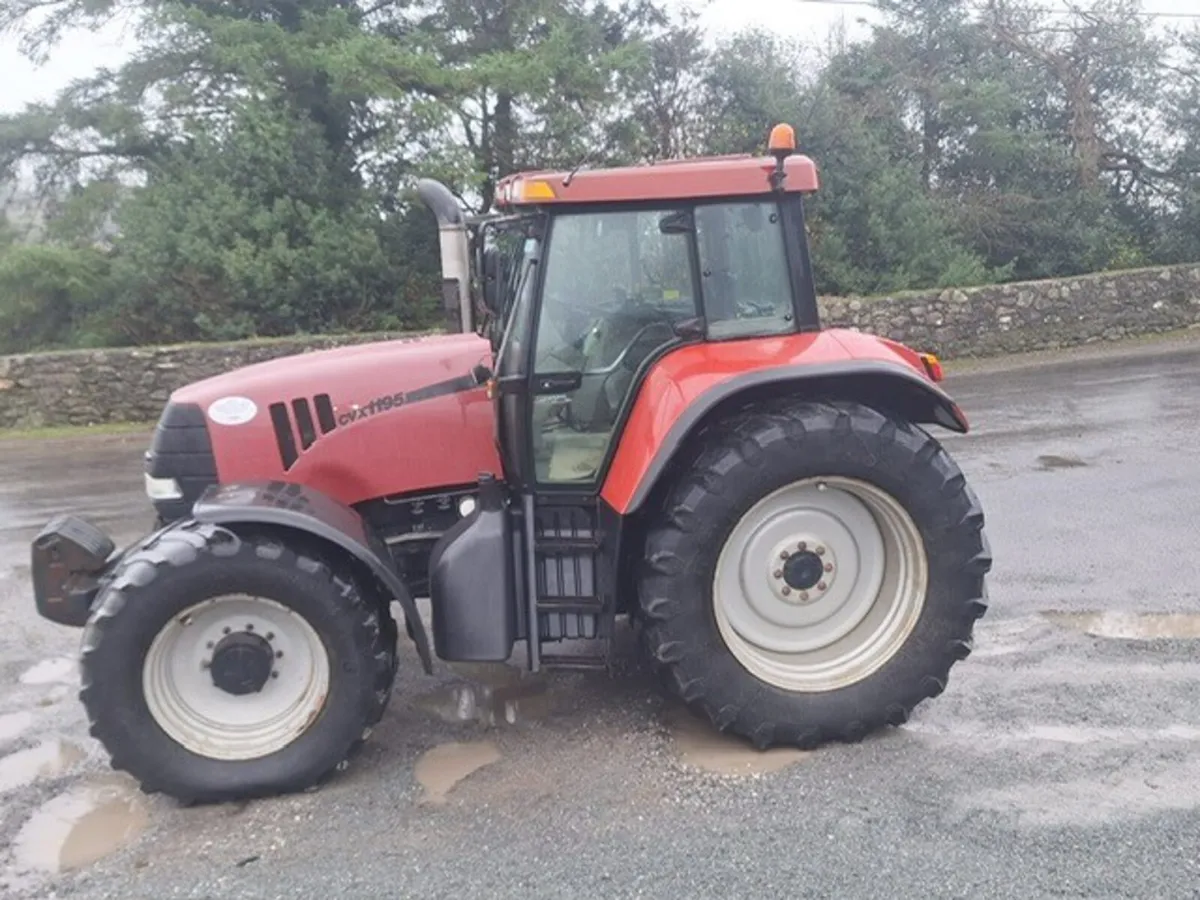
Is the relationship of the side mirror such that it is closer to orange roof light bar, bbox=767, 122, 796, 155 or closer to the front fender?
the front fender

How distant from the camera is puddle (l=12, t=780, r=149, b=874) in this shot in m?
3.65

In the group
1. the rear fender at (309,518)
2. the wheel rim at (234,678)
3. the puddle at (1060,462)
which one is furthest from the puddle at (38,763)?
the puddle at (1060,462)

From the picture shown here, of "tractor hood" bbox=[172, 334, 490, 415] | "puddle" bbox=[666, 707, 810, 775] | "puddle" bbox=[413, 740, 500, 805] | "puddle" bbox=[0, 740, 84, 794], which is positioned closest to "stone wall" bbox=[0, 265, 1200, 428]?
"tractor hood" bbox=[172, 334, 490, 415]

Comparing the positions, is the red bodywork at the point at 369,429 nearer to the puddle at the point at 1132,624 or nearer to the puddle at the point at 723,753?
the puddle at the point at 723,753

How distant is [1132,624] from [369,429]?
3742 millimetres

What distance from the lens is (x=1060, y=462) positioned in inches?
362

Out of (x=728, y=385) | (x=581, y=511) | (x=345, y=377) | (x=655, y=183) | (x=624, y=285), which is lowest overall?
(x=581, y=511)

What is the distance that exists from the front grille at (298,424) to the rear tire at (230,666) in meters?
0.54

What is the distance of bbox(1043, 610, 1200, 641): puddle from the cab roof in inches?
106

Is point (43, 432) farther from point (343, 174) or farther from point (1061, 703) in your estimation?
point (1061, 703)

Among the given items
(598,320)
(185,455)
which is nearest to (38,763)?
(185,455)

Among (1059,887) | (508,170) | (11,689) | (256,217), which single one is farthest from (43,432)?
(1059,887)

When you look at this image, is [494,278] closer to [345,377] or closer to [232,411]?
[345,377]

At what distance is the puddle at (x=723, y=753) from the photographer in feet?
13.3
